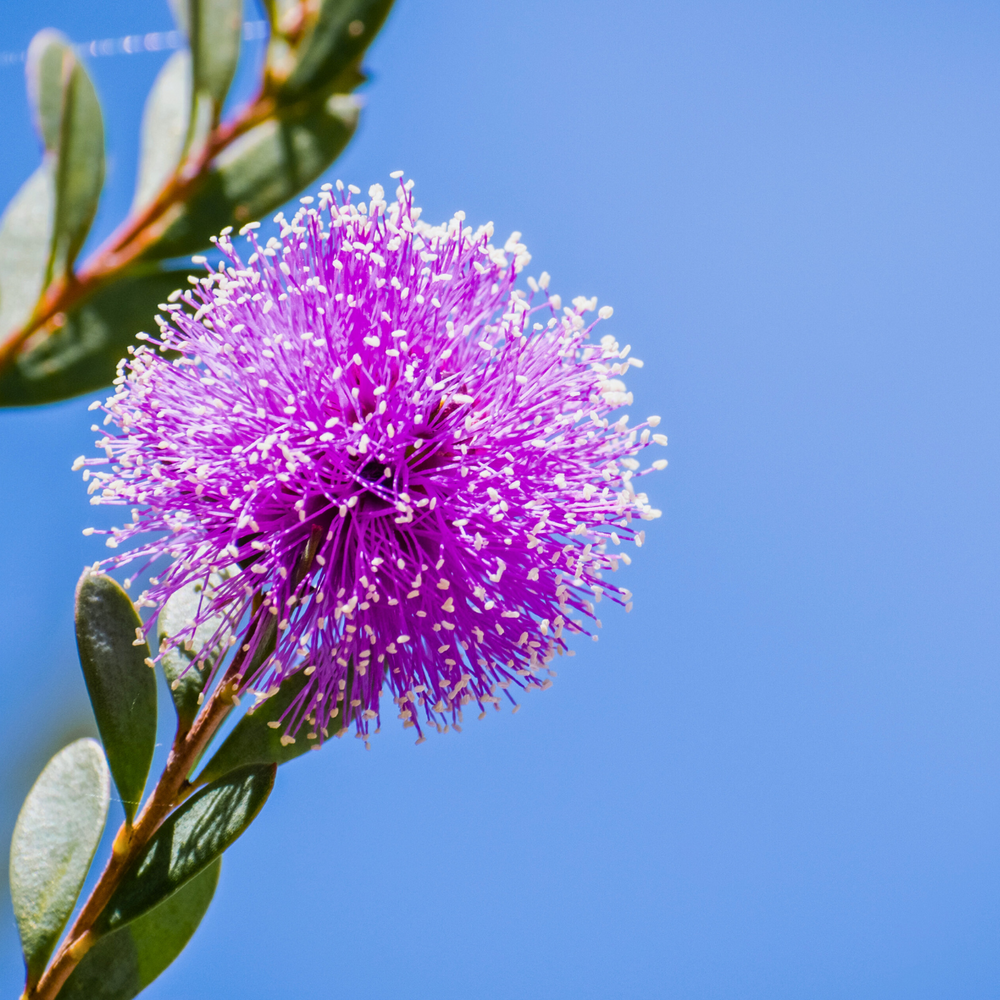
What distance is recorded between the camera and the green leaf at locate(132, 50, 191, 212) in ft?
1.80

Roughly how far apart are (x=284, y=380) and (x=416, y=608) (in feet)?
0.78

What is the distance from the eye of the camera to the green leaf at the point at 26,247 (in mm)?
510

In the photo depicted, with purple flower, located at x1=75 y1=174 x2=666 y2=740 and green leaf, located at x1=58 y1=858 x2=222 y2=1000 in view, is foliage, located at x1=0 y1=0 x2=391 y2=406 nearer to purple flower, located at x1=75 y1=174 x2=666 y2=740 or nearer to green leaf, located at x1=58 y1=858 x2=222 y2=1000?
purple flower, located at x1=75 y1=174 x2=666 y2=740

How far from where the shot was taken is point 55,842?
727 millimetres

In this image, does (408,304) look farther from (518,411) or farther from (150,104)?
(150,104)

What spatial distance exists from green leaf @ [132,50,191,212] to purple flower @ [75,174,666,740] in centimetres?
21

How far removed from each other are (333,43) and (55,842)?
62cm

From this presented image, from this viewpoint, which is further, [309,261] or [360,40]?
[309,261]

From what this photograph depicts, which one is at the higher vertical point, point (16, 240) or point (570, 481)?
point (570, 481)

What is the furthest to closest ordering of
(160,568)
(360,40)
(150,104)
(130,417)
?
(160,568), (130,417), (150,104), (360,40)

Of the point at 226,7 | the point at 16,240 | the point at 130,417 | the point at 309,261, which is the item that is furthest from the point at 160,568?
the point at 226,7

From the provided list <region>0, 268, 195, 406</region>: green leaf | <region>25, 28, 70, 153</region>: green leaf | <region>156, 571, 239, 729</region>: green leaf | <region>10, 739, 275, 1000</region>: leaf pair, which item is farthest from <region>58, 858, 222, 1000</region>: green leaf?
<region>25, 28, 70, 153</region>: green leaf

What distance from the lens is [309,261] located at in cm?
86

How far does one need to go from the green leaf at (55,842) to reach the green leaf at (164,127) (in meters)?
0.46
